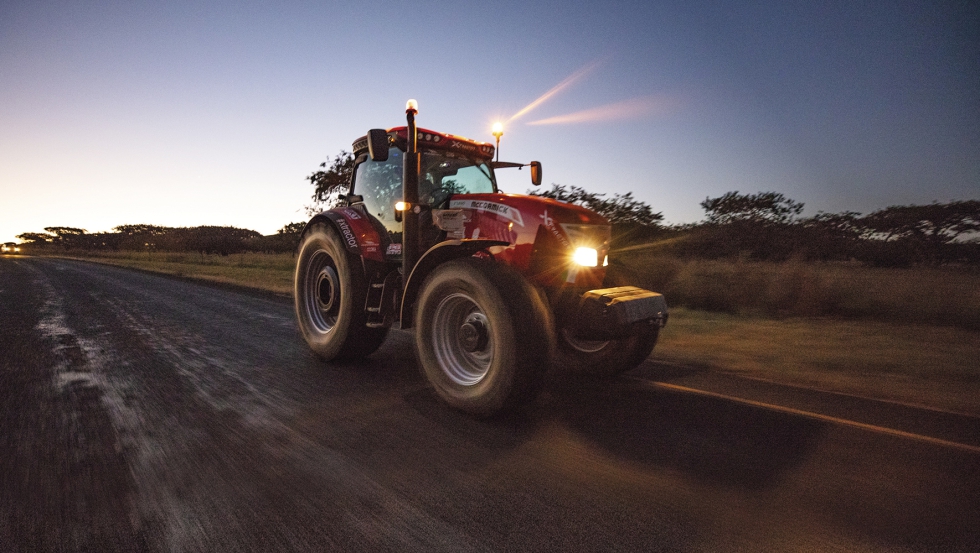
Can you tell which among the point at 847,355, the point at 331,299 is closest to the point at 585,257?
the point at 331,299

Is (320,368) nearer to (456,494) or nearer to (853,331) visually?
(456,494)

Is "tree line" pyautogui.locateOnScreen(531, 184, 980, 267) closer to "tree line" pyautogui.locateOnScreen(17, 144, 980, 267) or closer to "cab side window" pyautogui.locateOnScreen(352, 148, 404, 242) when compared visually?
"tree line" pyautogui.locateOnScreen(17, 144, 980, 267)

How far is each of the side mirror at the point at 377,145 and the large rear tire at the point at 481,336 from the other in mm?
1056

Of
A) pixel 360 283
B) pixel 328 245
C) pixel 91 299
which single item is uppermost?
pixel 328 245

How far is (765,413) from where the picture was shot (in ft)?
12.1

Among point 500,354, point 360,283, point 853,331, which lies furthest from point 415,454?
point 853,331

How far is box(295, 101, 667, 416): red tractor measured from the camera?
335 centimetres

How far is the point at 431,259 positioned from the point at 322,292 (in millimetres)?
1996

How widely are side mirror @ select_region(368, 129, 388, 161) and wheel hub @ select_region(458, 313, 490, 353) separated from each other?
1473mm

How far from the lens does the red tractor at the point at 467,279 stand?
3.35 m

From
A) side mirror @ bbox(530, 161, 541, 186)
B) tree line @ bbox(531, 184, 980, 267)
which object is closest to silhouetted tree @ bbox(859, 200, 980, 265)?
tree line @ bbox(531, 184, 980, 267)

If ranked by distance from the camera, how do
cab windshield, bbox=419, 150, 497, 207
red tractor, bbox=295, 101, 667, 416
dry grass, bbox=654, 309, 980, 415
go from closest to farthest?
1. red tractor, bbox=295, 101, 667, 416
2. dry grass, bbox=654, 309, 980, 415
3. cab windshield, bbox=419, 150, 497, 207

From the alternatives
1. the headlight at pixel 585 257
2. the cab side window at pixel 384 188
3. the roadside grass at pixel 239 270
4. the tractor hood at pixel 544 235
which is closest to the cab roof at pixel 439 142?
the cab side window at pixel 384 188

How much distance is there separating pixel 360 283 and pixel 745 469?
135 inches
